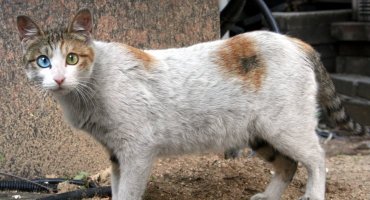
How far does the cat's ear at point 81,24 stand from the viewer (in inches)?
160

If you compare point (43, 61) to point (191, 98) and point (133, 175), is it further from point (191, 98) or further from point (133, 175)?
point (191, 98)

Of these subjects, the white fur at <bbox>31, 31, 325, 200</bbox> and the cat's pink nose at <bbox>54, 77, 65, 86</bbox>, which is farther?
the white fur at <bbox>31, 31, 325, 200</bbox>

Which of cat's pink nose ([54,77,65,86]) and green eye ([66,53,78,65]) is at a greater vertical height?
green eye ([66,53,78,65])

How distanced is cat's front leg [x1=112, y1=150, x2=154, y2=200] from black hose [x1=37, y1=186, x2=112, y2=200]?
884 millimetres

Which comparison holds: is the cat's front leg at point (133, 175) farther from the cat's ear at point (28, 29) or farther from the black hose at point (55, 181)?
the black hose at point (55, 181)

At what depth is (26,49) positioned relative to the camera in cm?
406

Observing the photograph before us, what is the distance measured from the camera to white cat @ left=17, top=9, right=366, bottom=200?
4227 mm

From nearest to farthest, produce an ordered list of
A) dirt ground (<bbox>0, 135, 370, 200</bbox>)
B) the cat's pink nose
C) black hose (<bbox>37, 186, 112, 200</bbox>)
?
the cat's pink nose
black hose (<bbox>37, 186, 112, 200</bbox>)
dirt ground (<bbox>0, 135, 370, 200</bbox>)

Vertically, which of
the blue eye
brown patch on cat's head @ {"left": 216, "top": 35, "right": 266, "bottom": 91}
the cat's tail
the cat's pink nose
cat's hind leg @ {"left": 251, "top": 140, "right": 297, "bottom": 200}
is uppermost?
the blue eye

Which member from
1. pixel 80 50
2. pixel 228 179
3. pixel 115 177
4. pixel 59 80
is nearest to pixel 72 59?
pixel 80 50

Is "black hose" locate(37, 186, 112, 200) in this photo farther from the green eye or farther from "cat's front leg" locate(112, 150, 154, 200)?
the green eye

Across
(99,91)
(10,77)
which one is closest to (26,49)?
(99,91)

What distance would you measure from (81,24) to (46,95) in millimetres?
1616

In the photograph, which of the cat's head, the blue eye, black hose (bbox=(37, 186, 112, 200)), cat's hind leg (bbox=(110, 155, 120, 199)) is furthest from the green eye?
black hose (bbox=(37, 186, 112, 200))
